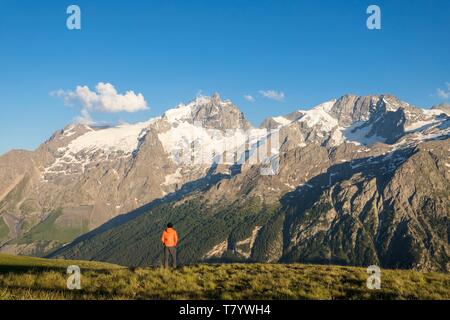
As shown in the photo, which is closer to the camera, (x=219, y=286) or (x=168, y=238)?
(x=219, y=286)

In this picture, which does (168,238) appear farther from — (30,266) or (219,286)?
(30,266)

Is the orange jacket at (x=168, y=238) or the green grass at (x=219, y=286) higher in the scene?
the orange jacket at (x=168, y=238)

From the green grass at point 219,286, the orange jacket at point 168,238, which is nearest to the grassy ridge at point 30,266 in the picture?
the green grass at point 219,286

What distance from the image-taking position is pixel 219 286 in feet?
88.8

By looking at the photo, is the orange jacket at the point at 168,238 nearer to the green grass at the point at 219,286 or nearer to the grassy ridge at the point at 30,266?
the green grass at the point at 219,286

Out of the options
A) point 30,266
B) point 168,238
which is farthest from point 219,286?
point 30,266

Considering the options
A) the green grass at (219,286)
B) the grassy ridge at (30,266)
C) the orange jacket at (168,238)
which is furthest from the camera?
the orange jacket at (168,238)

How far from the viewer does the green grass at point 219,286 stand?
22562mm

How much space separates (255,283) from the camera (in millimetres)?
27594

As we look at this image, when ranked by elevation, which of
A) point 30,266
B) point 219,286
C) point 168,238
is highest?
point 168,238

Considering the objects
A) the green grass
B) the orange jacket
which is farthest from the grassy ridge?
the orange jacket
